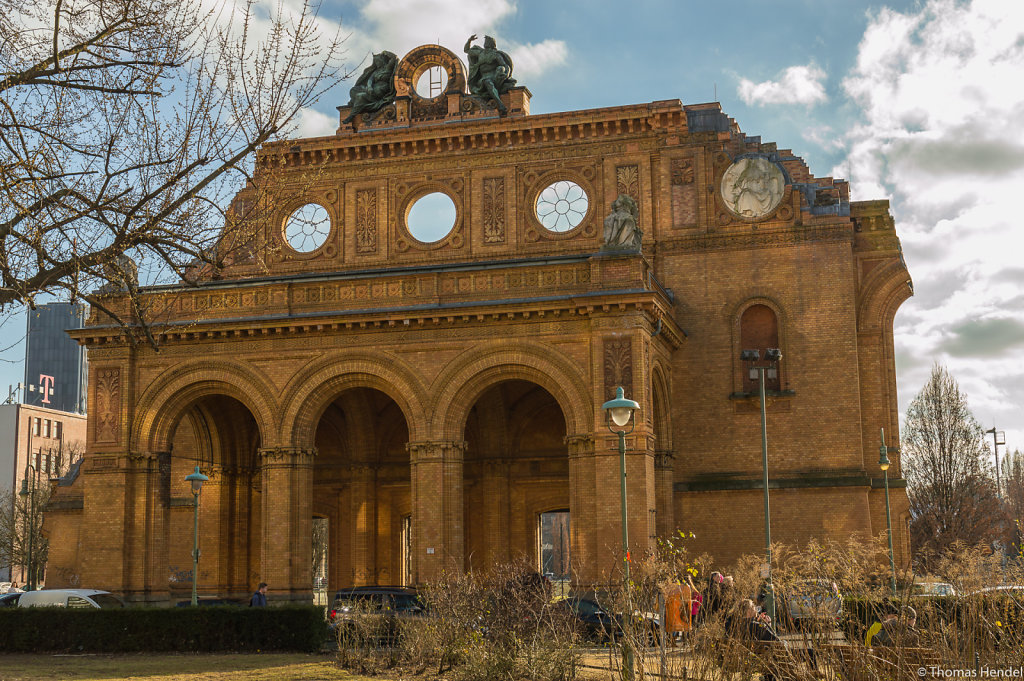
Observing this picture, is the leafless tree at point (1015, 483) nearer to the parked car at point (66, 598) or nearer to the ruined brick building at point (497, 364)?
the ruined brick building at point (497, 364)

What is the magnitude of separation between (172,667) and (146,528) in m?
13.0

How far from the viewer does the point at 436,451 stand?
30297 millimetres

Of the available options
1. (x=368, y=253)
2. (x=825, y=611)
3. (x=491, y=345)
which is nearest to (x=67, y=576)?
(x=368, y=253)

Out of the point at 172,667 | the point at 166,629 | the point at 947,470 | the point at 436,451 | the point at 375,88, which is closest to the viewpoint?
the point at 172,667

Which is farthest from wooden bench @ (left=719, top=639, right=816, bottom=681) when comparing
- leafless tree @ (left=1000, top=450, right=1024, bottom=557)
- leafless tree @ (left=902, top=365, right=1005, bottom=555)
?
leafless tree @ (left=1000, top=450, right=1024, bottom=557)

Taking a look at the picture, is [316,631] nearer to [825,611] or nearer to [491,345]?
[491,345]

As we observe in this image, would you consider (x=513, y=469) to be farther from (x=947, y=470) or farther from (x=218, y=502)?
(x=947, y=470)

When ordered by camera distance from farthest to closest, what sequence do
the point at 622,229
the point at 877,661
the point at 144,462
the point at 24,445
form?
1. the point at 24,445
2. the point at 144,462
3. the point at 622,229
4. the point at 877,661

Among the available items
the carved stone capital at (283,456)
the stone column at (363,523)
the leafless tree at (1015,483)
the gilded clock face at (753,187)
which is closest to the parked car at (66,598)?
the carved stone capital at (283,456)

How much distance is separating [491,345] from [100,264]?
1766 centimetres

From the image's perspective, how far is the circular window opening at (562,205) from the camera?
1436 inches

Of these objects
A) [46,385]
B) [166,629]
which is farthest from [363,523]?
[46,385]

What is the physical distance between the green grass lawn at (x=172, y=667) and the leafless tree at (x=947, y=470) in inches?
1455

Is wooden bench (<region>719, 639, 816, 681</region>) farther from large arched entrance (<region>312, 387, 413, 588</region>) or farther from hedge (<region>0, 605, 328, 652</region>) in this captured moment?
large arched entrance (<region>312, 387, 413, 588</region>)
